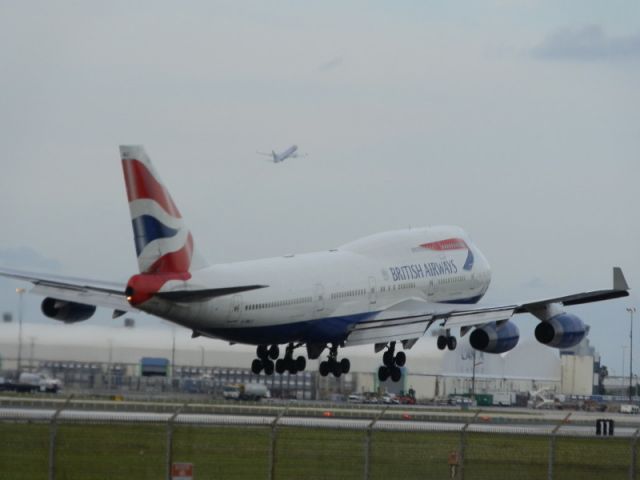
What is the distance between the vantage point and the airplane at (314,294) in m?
53.1

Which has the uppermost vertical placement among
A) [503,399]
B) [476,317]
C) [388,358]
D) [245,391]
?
[476,317]

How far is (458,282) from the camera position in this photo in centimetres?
7356

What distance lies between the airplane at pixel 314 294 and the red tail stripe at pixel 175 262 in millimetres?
36

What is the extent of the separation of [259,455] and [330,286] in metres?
22.8

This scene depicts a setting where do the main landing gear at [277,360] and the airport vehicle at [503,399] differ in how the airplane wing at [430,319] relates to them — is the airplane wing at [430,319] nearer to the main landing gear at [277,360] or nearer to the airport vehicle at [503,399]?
the main landing gear at [277,360]

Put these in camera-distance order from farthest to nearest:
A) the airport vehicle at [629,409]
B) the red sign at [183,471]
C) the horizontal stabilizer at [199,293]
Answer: the airport vehicle at [629,409], the horizontal stabilizer at [199,293], the red sign at [183,471]

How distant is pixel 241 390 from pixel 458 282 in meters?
14.0

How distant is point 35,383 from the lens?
242 ft

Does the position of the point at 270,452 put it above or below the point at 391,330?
below

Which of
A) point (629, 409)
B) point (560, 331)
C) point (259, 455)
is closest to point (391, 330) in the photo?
point (560, 331)

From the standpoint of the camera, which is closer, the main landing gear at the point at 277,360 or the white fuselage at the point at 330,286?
→ the white fuselage at the point at 330,286

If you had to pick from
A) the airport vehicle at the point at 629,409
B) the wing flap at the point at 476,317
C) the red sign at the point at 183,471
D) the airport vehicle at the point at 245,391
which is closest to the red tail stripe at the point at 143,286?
the wing flap at the point at 476,317

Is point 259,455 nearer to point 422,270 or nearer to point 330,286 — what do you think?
point 330,286

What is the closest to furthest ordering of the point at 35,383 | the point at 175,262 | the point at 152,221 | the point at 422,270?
1. the point at 152,221
2. the point at 175,262
3. the point at 422,270
4. the point at 35,383
